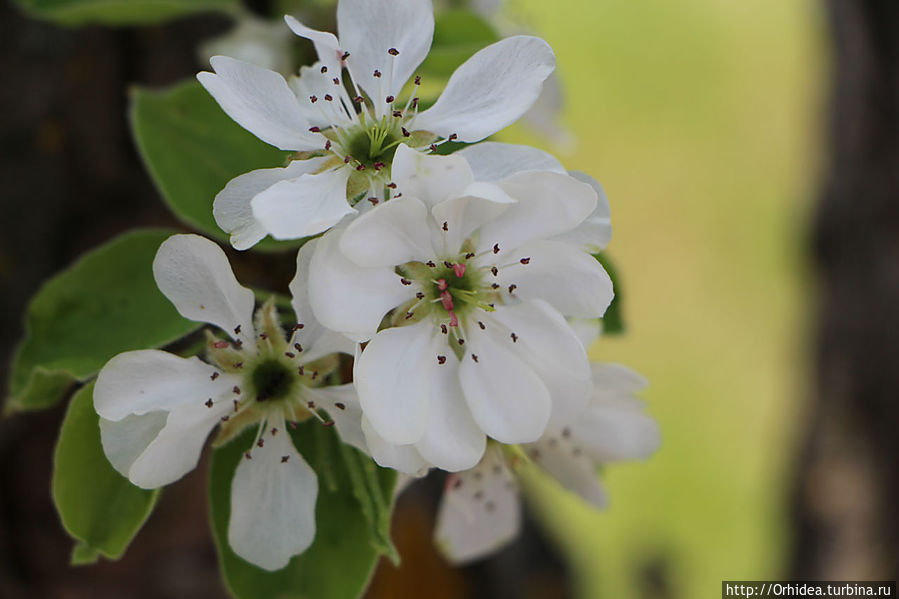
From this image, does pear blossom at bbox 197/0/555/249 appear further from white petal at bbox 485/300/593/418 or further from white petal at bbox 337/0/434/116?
white petal at bbox 485/300/593/418

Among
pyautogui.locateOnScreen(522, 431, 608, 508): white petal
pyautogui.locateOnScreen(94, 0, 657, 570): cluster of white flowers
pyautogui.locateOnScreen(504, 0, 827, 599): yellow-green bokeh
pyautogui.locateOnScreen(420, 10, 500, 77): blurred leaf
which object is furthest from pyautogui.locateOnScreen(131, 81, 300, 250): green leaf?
pyautogui.locateOnScreen(504, 0, 827, 599): yellow-green bokeh

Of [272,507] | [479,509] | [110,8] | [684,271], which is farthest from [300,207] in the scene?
[684,271]

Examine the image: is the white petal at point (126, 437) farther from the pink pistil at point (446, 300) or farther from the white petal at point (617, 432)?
the white petal at point (617, 432)

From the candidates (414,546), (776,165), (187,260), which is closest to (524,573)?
(414,546)

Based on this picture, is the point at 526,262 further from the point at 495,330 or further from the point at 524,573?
the point at 524,573

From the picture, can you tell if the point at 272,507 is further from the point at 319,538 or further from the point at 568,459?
the point at 568,459

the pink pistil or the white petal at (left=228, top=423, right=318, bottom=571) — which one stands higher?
the pink pistil
